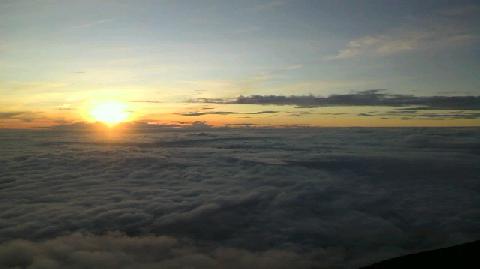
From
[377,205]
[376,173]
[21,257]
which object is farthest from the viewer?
[376,173]

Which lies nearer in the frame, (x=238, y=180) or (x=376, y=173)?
(x=238, y=180)

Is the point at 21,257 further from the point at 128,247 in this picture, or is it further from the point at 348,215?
the point at 348,215

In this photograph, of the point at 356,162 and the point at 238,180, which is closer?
the point at 238,180

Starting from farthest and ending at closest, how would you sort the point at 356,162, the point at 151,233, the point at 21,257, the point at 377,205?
the point at 356,162 < the point at 377,205 < the point at 151,233 < the point at 21,257

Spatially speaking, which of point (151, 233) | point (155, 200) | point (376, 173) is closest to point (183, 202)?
point (155, 200)

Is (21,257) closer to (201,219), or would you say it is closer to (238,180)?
(201,219)

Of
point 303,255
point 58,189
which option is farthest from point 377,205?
point 58,189
